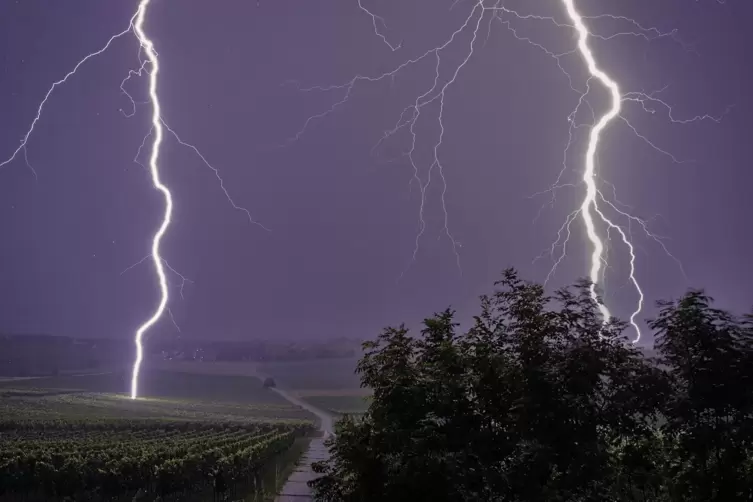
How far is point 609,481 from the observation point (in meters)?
6.20

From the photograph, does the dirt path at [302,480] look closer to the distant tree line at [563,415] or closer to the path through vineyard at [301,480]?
the path through vineyard at [301,480]

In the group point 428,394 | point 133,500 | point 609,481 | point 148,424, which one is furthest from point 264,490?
point 148,424

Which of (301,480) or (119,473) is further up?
(119,473)

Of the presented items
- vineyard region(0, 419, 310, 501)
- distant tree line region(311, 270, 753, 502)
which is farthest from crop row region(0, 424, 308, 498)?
distant tree line region(311, 270, 753, 502)

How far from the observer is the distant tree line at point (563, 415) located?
6.21 m

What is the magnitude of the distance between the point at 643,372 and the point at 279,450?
21178mm

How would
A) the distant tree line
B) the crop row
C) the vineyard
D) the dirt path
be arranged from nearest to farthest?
the distant tree line < the dirt path < the vineyard < the crop row

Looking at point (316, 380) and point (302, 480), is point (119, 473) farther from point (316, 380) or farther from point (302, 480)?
point (316, 380)

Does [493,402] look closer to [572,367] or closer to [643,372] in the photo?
[572,367]

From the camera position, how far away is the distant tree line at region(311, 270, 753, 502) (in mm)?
6207

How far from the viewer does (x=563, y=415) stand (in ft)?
21.1

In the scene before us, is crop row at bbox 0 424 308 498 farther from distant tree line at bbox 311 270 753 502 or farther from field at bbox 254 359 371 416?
field at bbox 254 359 371 416

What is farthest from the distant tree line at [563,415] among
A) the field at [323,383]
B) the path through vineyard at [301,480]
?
the field at [323,383]

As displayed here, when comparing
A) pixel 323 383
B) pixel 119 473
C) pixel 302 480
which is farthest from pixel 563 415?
pixel 323 383
